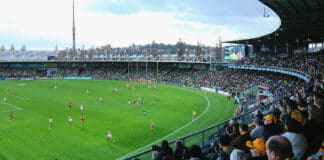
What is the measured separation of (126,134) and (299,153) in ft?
87.0

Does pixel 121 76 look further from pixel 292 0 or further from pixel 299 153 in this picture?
pixel 299 153

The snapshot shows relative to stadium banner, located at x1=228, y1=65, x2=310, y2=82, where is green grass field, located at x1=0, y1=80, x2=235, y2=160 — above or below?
below

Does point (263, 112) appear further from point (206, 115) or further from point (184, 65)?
point (184, 65)

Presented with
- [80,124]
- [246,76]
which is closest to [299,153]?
[80,124]

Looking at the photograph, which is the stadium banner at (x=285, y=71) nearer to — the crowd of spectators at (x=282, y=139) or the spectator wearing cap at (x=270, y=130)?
the crowd of spectators at (x=282, y=139)

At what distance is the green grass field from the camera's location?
26984 mm

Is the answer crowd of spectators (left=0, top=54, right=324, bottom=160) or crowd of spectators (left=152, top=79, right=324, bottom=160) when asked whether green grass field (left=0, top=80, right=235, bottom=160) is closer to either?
crowd of spectators (left=0, top=54, right=324, bottom=160)

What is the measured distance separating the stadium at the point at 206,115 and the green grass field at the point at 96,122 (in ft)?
0.26

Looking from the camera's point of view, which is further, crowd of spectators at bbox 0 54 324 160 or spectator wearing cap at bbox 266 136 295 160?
crowd of spectators at bbox 0 54 324 160

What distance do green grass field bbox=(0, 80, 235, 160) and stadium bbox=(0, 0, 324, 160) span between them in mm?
80

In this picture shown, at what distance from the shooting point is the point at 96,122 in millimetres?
36344

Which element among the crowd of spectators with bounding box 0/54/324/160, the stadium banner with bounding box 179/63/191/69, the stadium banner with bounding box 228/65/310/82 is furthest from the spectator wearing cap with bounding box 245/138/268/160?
the stadium banner with bounding box 179/63/191/69

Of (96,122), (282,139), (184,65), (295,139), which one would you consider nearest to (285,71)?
(96,122)

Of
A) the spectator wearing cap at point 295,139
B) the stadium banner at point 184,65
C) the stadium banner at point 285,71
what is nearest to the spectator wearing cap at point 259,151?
the spectator wearing cap at point 295,139
